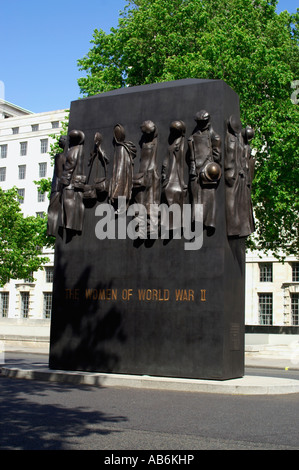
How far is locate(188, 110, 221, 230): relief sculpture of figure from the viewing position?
537 inches

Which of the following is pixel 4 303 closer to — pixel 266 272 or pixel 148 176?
pixel 266 272

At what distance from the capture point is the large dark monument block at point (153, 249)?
13625mm

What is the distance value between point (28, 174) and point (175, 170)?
67314 mm

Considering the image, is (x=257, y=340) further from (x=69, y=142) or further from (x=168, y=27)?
(x=69, y=142)

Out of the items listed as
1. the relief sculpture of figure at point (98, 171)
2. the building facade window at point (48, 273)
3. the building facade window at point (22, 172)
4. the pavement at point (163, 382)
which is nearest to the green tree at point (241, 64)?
the relief sculpture of figure at point (98, 171)

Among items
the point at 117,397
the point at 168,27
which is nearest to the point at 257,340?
the point at 168,27

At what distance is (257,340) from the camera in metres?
34.7

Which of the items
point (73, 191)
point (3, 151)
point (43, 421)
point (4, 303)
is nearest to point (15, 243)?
point (4, 303)

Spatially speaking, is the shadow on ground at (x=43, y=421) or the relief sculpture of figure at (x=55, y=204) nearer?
the shadow on ground at (x=43, y=421)

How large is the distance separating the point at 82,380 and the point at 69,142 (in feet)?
19.8

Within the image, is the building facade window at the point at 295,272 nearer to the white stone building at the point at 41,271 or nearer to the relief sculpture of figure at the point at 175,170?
the white stone building at the point at 41,271

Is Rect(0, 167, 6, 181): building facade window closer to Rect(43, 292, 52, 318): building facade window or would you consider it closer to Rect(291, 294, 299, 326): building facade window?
Rect(43, 292, 52, 318): building facade window

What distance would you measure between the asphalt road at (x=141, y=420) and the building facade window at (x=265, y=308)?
147 feet

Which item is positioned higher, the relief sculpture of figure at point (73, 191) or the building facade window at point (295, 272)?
the building facade window at point (295, 272)
